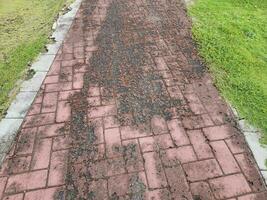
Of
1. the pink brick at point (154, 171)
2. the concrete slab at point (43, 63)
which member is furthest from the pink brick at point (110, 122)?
the concrete slab at point (43, 63)

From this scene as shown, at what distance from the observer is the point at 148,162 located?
397 cm

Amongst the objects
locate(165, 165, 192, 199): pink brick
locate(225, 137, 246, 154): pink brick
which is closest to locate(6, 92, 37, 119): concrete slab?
locate(165, 165, 192, 199): pink brick

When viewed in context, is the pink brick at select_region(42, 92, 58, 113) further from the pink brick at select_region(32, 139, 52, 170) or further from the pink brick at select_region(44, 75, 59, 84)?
the pink brick at select_region(32, 139, 52, 170)

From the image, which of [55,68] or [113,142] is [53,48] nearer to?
[55,68]

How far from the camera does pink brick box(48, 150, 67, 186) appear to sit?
377 centimetres

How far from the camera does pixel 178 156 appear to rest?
159 inches

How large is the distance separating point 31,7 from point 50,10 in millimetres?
683

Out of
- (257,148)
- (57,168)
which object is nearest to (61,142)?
(57,168)

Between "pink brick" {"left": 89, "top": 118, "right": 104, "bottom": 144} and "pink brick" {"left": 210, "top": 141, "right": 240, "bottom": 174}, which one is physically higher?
"pink brick" {"left": 89, "top": 118, "right": 104, "bottom": 144}

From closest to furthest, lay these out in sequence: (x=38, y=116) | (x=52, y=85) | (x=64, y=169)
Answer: (x=64, y=169) → (x=38, y=116) → (x=52, y=85)

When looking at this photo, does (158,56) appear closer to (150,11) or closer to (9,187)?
(150,11)

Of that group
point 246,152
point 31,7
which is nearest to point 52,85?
point 246,152

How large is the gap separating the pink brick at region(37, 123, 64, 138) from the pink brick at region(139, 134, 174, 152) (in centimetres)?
115

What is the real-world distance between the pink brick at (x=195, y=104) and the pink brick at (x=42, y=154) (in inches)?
84.5
